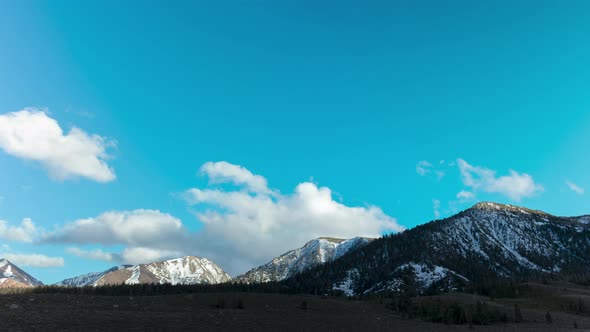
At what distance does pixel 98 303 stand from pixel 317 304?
36487 millimetres

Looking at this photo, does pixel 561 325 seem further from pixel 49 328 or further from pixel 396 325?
pixel 49 328

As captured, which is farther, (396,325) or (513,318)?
(513,318)

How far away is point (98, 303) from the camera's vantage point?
191 feet

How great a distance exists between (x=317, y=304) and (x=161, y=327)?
1425 inches

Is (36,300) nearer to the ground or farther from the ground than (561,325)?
farther from the ground

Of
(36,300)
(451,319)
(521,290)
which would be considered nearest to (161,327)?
(36,300)

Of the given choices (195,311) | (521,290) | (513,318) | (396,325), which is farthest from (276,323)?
(521,290)

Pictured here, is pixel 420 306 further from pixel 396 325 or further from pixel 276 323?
pixel 276 323

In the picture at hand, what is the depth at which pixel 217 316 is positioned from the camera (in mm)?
54344

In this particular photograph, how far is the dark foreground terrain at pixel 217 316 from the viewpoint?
4372 cm

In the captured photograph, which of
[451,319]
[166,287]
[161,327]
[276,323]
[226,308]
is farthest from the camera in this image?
[166,287]

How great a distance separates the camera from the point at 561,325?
220 ft

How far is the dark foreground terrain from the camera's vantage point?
143 feet

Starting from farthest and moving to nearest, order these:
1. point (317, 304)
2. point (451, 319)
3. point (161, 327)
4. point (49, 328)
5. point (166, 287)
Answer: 1. point (166, 287)
2. point (317, 304)
3. point (451, 319)
4. point (161, 327)
5. point (49, 328)
